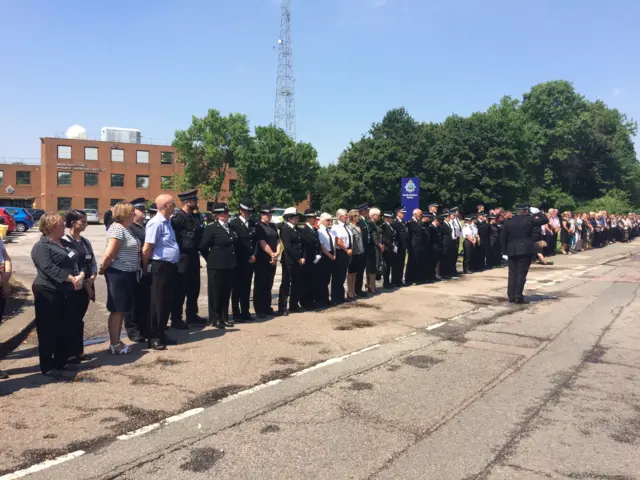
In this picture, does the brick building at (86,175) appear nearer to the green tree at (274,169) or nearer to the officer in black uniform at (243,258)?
the green tree at (274,169)

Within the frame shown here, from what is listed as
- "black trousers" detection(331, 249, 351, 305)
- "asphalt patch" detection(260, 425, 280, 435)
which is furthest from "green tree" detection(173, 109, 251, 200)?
"asphalt patch" detection(260, 425, 280, 435)

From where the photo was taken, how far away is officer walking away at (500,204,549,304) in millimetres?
10531

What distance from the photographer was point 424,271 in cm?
1340

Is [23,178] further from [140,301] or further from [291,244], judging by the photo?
[140,301]

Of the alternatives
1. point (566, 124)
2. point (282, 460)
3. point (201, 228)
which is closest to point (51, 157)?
point (566, 124)

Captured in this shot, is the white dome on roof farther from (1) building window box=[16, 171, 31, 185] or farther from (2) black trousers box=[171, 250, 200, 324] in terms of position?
(2) black trousers box=[171, 250, 200, 324]

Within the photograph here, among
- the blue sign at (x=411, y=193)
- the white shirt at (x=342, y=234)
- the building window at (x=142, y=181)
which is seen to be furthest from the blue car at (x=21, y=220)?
the building window at (x=142, y=181)

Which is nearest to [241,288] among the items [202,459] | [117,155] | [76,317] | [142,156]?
[76,317]

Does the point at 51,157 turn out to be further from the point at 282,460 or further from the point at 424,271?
the point at 282,460

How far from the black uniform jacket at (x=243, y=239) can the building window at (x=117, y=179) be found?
6952cm

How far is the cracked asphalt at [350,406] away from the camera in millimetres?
3678

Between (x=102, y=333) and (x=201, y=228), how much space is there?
7.28 ft

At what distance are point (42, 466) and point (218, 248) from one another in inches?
183

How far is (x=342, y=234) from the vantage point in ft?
33.5
